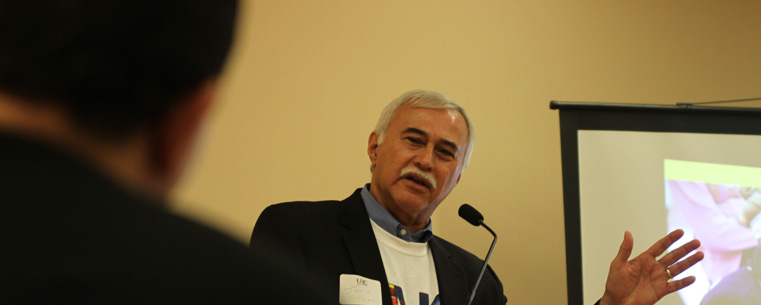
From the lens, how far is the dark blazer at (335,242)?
6.24 feet

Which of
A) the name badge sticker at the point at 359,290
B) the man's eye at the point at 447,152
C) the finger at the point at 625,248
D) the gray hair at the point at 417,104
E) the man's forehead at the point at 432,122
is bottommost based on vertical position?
the name badge sticker at the point at 359,290

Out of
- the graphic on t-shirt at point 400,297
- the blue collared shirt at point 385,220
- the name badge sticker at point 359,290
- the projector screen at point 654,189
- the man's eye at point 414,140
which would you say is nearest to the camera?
the name badge sticker at point 359,290

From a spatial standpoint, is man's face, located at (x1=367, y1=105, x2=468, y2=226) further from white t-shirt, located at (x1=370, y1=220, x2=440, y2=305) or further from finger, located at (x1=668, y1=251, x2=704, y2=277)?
finger, located at (x1=668, y1=251, x2=704, y2=277)

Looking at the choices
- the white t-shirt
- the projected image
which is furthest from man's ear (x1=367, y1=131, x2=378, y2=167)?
the projected image

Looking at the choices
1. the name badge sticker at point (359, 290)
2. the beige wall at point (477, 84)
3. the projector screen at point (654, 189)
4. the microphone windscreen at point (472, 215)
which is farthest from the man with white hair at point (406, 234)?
the projector screen at point (654, 189)

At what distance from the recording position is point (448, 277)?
214 cm

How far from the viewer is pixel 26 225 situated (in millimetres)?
367

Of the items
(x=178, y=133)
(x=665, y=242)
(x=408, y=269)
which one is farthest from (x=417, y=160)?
(x=178, y=133)

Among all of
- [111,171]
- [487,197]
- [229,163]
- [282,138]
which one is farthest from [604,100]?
[111,171]

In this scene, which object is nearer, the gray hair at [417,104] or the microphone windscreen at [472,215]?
the microphone windscreen at [472,215]

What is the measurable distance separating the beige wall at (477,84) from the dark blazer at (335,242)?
0.51 m

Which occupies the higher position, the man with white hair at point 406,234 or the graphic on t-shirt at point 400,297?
the man with white hair at point 406,234

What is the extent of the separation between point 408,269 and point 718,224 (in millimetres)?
1614

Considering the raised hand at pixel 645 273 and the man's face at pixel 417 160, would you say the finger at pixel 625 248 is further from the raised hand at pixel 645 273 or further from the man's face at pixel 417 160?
the man's face at pixel 417 160
